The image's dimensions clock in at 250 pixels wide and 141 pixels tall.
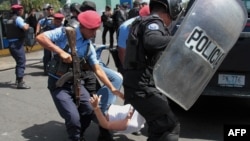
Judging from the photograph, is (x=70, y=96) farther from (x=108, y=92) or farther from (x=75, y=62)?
(x=108, y=92)

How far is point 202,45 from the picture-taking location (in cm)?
282

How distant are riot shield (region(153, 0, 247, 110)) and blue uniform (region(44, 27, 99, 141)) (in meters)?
1.31

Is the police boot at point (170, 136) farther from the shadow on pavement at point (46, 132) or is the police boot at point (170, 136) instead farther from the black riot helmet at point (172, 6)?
the shadow on pavement at point (46, 132)

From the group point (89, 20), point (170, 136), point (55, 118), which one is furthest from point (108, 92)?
point (170, 136)

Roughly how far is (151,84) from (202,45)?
0.54 m

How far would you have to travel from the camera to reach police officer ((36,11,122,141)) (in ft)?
12.6

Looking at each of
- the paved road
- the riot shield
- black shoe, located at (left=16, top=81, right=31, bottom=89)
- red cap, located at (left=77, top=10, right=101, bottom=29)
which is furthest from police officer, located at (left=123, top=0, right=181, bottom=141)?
black shoe, located at (left=16, top=81, right=31, bottom=89)

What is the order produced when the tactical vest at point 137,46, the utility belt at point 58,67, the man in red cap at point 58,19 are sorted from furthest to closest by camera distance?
the man in red cap at point 58,19
the utility belt at point 58,67
the tactical vest at point 137,46

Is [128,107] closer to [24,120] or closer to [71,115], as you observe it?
[71,115]

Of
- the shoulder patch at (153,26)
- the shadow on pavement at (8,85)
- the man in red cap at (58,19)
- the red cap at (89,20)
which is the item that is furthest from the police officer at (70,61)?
the man in red cap at (58,19)

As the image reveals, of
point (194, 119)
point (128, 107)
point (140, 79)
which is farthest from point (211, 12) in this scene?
point (194, 119)

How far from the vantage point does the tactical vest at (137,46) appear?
2977mm

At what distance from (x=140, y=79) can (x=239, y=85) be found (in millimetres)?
1900

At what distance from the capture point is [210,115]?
17.9 feet
